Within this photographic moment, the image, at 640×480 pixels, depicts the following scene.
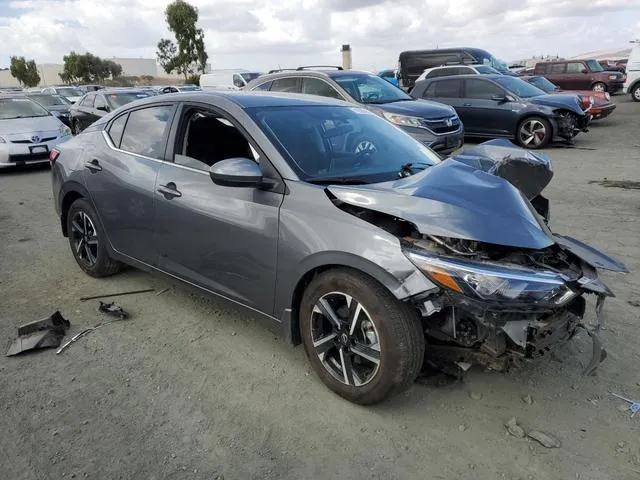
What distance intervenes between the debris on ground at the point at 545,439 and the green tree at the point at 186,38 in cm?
4274

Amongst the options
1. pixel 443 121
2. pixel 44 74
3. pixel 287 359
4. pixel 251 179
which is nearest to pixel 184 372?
pixel 287 359

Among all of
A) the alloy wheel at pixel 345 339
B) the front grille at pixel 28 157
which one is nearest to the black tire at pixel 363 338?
the alloy wheel at pixel 345 339

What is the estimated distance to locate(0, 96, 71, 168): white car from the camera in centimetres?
1073

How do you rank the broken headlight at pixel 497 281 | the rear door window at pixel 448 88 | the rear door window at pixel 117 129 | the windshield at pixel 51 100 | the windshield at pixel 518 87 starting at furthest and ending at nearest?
the windshield at pixel 51 100
the rear door window at pixel 448 88
the windshield at pixel 518 87
the rear door window at pixel 117 129
the broken headlight at pixel 497 281

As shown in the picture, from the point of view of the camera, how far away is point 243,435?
2.73m

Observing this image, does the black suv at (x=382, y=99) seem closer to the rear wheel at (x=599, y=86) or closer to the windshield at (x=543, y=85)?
the windshield at (x=543, y=85)

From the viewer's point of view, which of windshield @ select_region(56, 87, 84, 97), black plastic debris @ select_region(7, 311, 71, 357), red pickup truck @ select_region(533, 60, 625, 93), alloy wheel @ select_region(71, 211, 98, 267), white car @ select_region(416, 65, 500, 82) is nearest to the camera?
black plastic debris @ select_region(7, 311, 71, 357)

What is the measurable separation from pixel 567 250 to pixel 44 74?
94.3 metres

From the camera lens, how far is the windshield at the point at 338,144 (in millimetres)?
3244

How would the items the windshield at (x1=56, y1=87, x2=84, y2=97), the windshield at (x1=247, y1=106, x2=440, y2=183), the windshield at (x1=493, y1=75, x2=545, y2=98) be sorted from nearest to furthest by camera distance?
the windshield at (x1=247, y1=106, x2=440, y2=183)
the windshield at (x1=493, y1=75, x2=545, y2=98)
the windshield at (x1=56, y1=87, x2=84, y2=97)

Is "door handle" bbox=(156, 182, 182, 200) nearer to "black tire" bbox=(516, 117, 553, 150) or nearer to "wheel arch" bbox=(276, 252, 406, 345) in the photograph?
"wheel arch" bbox=(276, 252, 406, 345)

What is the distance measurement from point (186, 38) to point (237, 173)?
4197 centimetres

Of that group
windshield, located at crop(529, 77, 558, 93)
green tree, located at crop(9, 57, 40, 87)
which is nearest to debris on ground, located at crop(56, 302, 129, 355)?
windshield, located at crop(529, 77, 558, 93)

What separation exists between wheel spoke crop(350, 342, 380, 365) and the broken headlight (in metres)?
0.55
